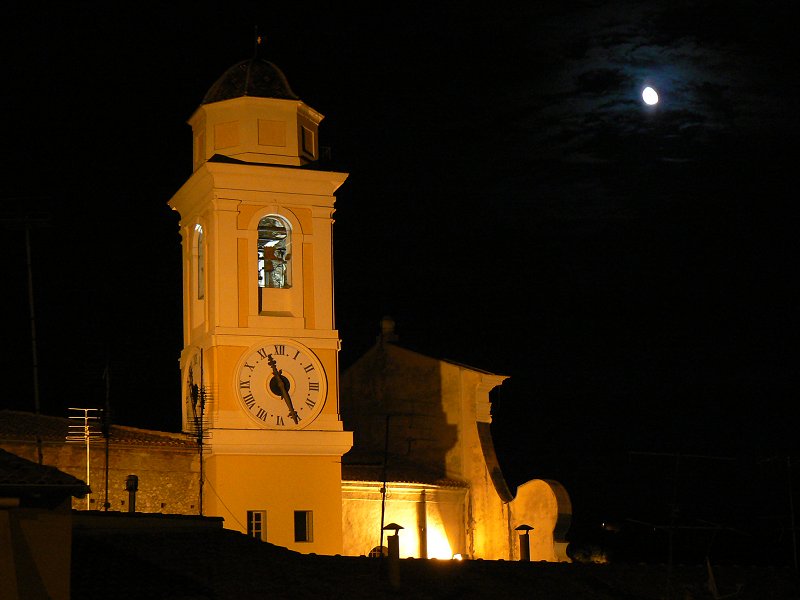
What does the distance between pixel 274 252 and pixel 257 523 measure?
5.62 metres

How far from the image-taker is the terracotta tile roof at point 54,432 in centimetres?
3509

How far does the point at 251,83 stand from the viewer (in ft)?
128

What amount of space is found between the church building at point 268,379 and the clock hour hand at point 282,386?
0.09 feet

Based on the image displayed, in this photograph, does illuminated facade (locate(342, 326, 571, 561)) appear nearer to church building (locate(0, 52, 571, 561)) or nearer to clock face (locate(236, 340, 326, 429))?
church building (locate(0, 52, 571, 561))

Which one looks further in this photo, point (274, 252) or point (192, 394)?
point (274, 252)

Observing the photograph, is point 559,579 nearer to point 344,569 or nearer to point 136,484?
point 344,569

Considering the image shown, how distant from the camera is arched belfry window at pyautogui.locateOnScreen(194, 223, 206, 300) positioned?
39469mm

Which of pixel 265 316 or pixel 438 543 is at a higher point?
pixel 265 316

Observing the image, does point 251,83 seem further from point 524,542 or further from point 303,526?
point 524,542

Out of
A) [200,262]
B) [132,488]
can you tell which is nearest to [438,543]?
[200,262]

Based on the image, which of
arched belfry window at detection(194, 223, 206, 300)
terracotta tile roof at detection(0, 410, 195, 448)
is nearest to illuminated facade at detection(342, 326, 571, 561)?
terracotta tile roof at detection(0, 410, 195, 448)

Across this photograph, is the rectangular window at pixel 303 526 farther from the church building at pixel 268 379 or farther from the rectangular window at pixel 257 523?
the rectangular window at pixel 257 523

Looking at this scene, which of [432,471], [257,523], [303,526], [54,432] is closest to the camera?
[54,432]

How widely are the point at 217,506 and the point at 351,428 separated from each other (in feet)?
24.7
